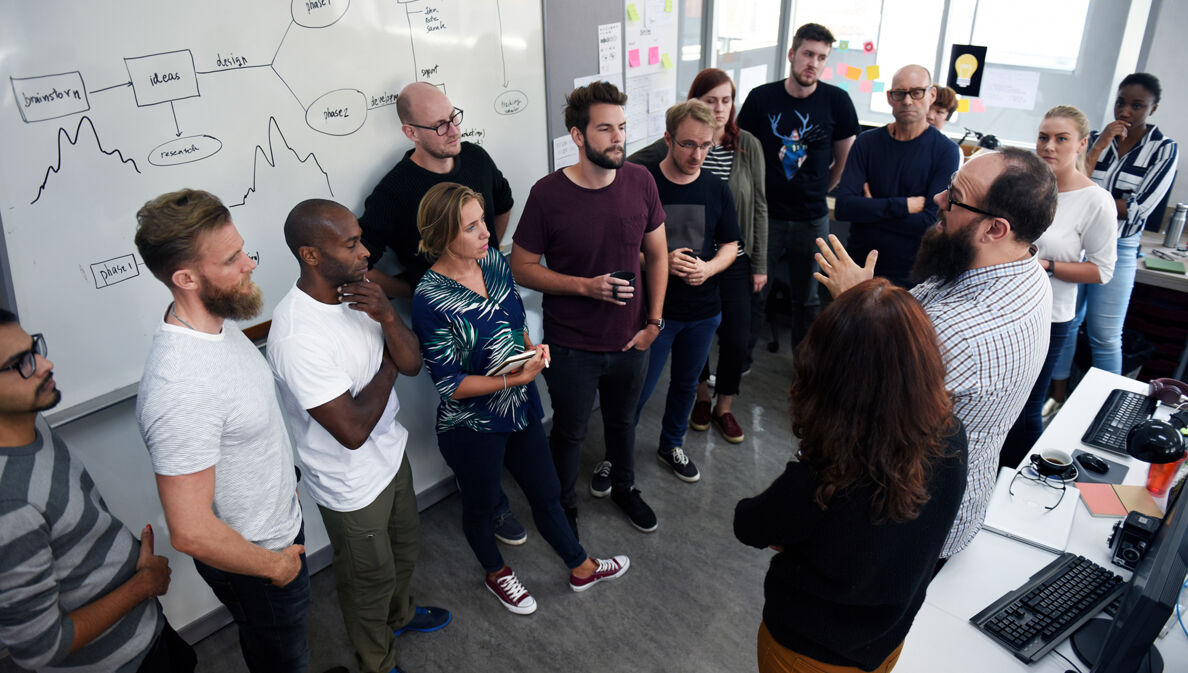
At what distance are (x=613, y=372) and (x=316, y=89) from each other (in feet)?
4.44

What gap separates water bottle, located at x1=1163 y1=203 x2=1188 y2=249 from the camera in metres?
3.46

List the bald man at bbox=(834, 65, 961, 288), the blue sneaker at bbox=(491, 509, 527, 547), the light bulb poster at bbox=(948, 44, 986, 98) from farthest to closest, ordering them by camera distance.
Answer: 1. the light bulb poster at bbox=(948, 44, 986, 98)
2. the bald man at bbox=(834, 65, 961, 288)
3. the blue sneaker at bbox=(491, 509, 527, 547)

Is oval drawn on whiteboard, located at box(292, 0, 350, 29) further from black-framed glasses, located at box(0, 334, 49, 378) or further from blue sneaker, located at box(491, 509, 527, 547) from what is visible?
blue sneaker, located at box(491, 509, 527, 547)

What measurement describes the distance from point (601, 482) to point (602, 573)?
1.70ft

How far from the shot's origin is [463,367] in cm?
201

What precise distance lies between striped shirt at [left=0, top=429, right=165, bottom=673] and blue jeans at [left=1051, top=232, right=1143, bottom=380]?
343 cm

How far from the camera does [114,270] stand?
1.88m

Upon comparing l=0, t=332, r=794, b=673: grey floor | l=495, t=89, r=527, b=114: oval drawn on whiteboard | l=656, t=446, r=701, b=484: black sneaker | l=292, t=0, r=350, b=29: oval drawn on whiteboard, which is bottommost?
l=0, t=332, r=794, b=673: grey floor

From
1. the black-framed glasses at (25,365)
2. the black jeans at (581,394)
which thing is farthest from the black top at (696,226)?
A: the black-framed glasses at (25,365)

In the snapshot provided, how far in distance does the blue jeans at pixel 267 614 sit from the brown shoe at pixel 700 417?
211cm

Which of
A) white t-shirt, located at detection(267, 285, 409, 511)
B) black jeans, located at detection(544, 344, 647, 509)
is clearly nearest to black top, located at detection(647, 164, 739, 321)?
black jeans, located at detection(544, 344, 647, 509)

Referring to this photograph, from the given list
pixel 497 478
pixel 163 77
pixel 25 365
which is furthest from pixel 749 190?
pixel 25 365

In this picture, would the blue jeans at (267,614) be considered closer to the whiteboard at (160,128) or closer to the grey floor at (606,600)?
the grey floor at (606,600)

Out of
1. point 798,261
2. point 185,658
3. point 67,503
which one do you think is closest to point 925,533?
point 67,503
